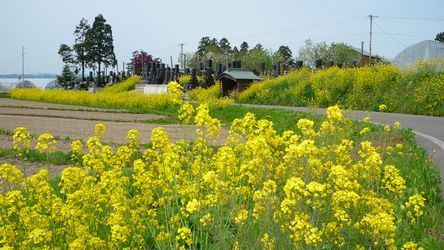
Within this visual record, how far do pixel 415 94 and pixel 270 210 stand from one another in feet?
54.3

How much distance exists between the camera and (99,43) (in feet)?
234

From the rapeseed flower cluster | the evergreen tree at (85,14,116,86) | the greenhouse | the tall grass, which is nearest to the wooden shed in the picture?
the tall grass

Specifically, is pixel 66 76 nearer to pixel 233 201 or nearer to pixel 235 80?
pixel 235 80

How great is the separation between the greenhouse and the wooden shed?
13.9 metres

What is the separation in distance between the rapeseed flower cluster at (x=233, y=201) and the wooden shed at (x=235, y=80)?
27598 mm

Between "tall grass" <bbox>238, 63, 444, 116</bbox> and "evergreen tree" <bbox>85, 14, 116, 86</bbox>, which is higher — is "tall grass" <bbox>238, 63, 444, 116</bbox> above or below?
below

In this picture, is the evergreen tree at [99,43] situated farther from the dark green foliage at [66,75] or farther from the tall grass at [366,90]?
the tall grass at [366,90]

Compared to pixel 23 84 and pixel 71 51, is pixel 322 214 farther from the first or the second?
pixel 23 84

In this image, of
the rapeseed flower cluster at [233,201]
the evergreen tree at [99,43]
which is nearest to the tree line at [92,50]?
the evergreen tree at [99,43]

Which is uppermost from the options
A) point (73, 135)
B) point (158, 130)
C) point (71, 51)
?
point (71, 51)

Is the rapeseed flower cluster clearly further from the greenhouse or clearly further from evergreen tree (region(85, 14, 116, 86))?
evergreen tree (region(85, 14, 116, 86))

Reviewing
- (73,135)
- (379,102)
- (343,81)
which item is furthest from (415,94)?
(73,135)

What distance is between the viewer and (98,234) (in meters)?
3.78

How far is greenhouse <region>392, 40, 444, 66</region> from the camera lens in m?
41.7
